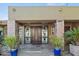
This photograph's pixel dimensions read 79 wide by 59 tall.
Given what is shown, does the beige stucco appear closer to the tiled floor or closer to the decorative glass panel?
the tiled floor

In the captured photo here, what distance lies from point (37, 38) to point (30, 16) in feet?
23.7

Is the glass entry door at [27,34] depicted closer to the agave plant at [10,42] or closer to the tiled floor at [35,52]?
the tiled floor at [35,52]

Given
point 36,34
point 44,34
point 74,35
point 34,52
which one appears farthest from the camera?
point 36,34

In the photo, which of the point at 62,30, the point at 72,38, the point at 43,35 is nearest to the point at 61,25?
the point at 62,30

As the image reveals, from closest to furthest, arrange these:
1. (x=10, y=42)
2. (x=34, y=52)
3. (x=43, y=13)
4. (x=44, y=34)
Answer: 1. (x=10, y=42)
2. (x=34, y=52)
3. (x=43, y=13)
4. (x=44, y=34)

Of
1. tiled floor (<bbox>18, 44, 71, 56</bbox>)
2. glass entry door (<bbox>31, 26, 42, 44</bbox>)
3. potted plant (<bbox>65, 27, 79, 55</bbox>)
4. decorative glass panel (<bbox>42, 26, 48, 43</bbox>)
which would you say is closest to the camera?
potted plant (<bbox>65, 27, 79, 55</bbox>)

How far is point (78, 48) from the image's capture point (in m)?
9.53

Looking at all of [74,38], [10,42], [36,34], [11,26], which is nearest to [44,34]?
[36,34]

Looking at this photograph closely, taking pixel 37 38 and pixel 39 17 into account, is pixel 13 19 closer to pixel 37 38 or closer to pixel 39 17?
pixel 39 17

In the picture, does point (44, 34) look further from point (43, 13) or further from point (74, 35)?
point (74, 35)

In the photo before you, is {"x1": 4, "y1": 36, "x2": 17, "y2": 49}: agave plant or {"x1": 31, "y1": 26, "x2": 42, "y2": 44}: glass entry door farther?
{"x1": 31, "y1": 26, "x2": 42, "y2": 44}: glass entry door

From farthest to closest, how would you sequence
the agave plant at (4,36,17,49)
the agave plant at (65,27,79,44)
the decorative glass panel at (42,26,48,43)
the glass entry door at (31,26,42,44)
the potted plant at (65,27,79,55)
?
the glass entry door at (31,26,42,44) → the decorative glass panel at (42,26,48,43) → the agave plant at (65,27,79,44) → the potted plant at (65,27,79,55) → the agave plant at (4,36,17,49)

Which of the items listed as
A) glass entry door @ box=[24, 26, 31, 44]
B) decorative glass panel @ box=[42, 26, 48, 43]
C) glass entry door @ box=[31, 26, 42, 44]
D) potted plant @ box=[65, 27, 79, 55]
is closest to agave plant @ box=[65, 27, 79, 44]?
potted plant @ box=[65, 27, 79, 55]

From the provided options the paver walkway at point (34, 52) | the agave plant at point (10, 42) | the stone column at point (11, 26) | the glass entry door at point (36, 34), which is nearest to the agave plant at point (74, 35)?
the paver walkway at point (34, 52)
